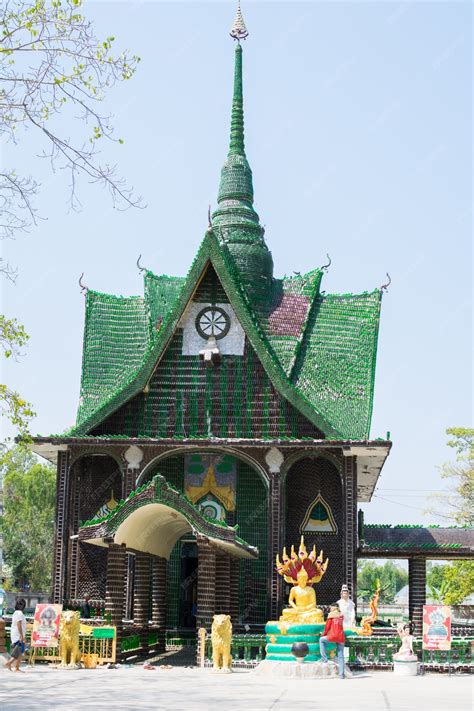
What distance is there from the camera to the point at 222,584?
21859mm

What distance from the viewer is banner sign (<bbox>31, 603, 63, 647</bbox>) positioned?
20.0 metres

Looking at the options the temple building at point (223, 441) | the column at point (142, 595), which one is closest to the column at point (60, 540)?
→ the temple building at point (223, 441)

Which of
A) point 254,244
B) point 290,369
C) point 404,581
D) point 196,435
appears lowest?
point 404,581

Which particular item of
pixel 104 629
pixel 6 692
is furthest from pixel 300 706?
pixel 104 629

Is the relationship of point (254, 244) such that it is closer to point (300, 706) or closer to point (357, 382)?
point (357, 382)

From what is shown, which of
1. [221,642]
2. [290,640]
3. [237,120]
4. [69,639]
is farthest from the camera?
[237,120]

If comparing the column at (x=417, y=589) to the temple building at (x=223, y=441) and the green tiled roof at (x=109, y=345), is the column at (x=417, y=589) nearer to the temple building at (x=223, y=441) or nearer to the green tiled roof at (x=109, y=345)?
the temple building at (x=223, y=441)

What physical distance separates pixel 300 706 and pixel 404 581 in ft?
413

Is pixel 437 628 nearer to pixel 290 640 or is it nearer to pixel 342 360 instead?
pixel 290 640

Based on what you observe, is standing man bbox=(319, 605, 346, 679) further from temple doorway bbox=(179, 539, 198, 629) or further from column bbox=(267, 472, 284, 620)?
temple doorway bbox=(179, 539, 198, 629)

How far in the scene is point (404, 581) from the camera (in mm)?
135125

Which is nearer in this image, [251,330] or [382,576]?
[251,330]

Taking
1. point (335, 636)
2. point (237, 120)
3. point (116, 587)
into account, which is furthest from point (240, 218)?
point (335, 636)

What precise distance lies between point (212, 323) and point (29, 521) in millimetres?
37993
